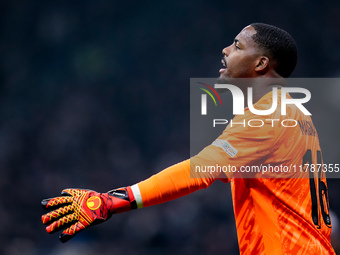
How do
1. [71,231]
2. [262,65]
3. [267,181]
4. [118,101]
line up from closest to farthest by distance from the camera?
[71,231] → [267,181] → [262,65] → [118,101]

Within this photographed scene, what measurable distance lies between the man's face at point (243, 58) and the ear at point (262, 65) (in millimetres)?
19

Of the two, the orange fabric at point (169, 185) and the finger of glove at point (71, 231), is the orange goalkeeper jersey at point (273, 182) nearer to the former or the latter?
the orange fabric at point (169, 185)

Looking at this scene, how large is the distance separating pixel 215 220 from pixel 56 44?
4.10 meters

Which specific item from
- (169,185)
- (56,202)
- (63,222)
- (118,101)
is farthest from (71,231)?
(118,101)

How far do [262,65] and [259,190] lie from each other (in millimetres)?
801

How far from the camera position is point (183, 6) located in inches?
281

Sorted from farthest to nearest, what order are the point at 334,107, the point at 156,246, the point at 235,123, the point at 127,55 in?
the point at 127,55 < the point at 334,107 < the point at 156,246 < the point at 235,123

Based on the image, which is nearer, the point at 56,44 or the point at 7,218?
the point at 7,218

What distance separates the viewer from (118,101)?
6773mm

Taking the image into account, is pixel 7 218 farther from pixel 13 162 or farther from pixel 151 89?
pixel 151 89

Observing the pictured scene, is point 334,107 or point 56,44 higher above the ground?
point 56,44

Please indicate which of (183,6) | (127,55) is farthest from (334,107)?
(127,55)

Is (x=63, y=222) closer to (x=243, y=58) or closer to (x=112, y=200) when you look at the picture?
(x=112, y=200)

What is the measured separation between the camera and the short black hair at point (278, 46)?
2447mm
